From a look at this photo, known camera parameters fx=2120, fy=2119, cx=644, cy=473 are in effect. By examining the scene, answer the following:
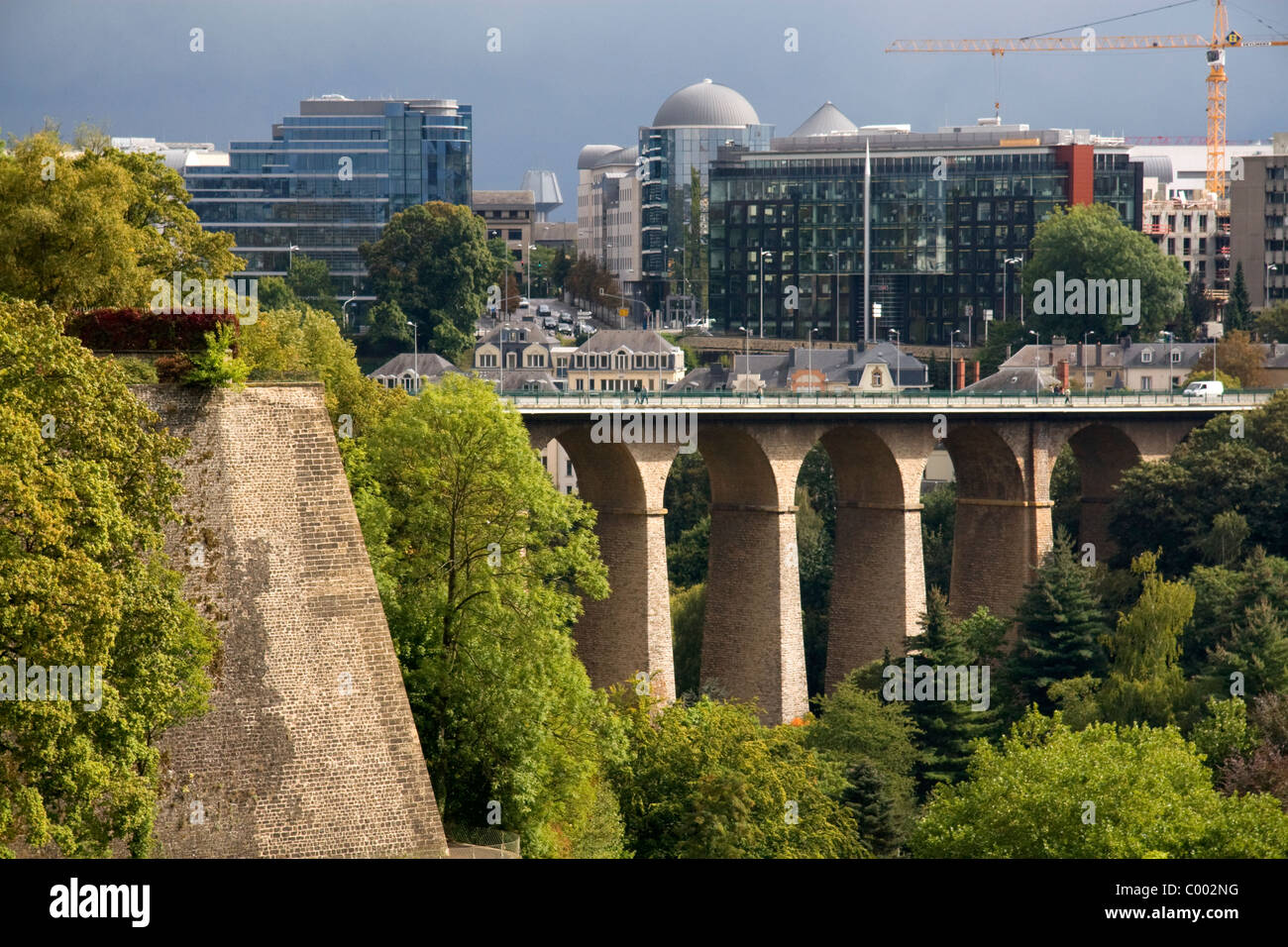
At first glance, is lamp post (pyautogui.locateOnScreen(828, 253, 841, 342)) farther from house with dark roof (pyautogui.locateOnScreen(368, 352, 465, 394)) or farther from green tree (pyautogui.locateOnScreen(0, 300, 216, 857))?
green tree (pyautogui.locateOnScreen(0, 300, 216, 857))

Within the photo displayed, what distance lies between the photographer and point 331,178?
165 meters

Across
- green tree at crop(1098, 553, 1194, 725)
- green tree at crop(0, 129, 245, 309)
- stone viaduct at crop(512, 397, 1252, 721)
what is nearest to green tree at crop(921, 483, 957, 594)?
stone viaduct at crop(512, 397, 1252, 721)

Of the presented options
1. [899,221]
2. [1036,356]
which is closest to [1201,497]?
[1036,356]

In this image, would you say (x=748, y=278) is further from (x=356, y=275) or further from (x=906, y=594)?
(x=906, y=594)

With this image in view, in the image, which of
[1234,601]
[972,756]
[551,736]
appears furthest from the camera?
[1234,601]

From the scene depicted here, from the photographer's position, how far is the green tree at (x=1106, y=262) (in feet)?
455

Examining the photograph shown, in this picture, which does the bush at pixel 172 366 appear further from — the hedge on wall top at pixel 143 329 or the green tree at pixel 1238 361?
the green tree at pixel 1238 361

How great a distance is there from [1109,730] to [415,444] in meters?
19.6

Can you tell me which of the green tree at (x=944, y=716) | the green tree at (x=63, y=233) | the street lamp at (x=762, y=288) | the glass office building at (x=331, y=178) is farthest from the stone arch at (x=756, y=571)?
the glass office building at (x=331, y=178)

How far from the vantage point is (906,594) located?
77.8 meters

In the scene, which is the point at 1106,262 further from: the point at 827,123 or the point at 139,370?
the point at 139,370

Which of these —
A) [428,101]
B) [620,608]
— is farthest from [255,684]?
[428,101]

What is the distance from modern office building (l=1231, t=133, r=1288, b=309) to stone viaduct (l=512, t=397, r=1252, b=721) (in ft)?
243

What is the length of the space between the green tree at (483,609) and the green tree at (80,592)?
9.03 m
